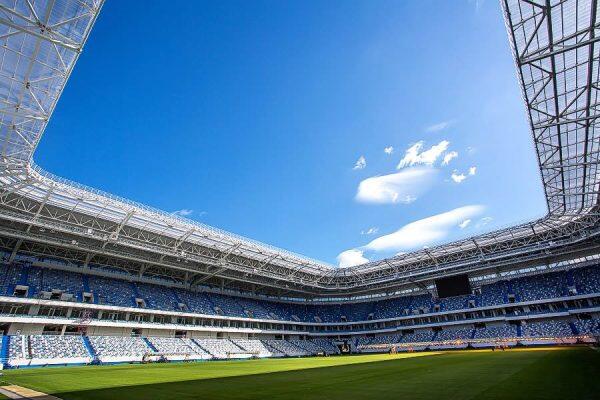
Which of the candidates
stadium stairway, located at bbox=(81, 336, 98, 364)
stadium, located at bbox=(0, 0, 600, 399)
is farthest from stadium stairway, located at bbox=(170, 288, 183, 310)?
stadium stairway, located at bbox=(81, 336, 98, 364)

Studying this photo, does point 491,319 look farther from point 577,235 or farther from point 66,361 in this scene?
point 66,361

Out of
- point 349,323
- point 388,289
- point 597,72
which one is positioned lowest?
point 349,323

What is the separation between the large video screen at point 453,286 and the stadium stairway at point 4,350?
55.4 meters

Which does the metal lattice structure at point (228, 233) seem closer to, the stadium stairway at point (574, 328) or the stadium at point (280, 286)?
the stadium at point (280, 286)

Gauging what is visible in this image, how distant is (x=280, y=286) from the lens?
59.4m

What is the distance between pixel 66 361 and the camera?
3170cm

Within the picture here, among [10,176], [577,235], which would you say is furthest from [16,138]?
[577,235]

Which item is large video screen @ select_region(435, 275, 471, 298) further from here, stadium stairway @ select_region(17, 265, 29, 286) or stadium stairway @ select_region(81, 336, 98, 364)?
stadium stairway @ select_region(17, 265, 29, 286)

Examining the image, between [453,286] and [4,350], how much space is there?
2260 inches

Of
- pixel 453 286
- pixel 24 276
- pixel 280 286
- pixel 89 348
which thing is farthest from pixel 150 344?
pixel 453 286

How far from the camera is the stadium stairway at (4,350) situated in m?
27.5

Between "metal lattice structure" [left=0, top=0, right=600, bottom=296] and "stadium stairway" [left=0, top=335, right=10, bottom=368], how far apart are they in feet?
31.2

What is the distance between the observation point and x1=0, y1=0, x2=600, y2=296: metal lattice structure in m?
15.3

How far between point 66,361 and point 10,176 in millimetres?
18223
